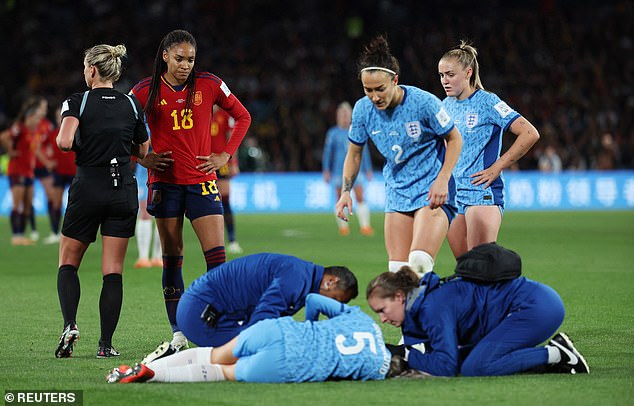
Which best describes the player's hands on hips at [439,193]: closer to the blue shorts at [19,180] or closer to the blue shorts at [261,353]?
the blue shorts at [261,353]

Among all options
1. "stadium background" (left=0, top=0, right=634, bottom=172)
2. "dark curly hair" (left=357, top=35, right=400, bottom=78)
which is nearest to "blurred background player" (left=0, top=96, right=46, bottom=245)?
"stadium background" (left=0, top=0, right=634, bottom=172)

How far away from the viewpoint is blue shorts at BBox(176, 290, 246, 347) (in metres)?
6.66

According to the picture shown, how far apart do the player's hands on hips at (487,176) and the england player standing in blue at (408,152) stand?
485 millimetres

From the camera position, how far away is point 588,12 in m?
37.0

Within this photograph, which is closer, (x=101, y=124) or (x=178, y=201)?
(x=101, y=124)

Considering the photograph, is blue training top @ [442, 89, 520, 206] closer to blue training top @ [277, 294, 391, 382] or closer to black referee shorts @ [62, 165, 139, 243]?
blue training top @ [277, 294, 391, 382]

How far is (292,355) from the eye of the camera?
601cm

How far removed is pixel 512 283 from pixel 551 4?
3217 centimetres

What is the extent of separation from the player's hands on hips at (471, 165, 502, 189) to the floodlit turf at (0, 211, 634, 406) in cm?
140

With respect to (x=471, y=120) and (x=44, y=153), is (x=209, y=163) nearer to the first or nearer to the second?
(x=471, y=120)

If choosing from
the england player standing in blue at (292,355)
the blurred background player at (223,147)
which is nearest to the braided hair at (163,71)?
the england player standing in blue at (292,355)

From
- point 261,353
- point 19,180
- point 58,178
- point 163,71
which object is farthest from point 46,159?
point 261,353

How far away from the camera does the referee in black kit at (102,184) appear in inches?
288

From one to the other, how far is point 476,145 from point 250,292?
8.24 feet
